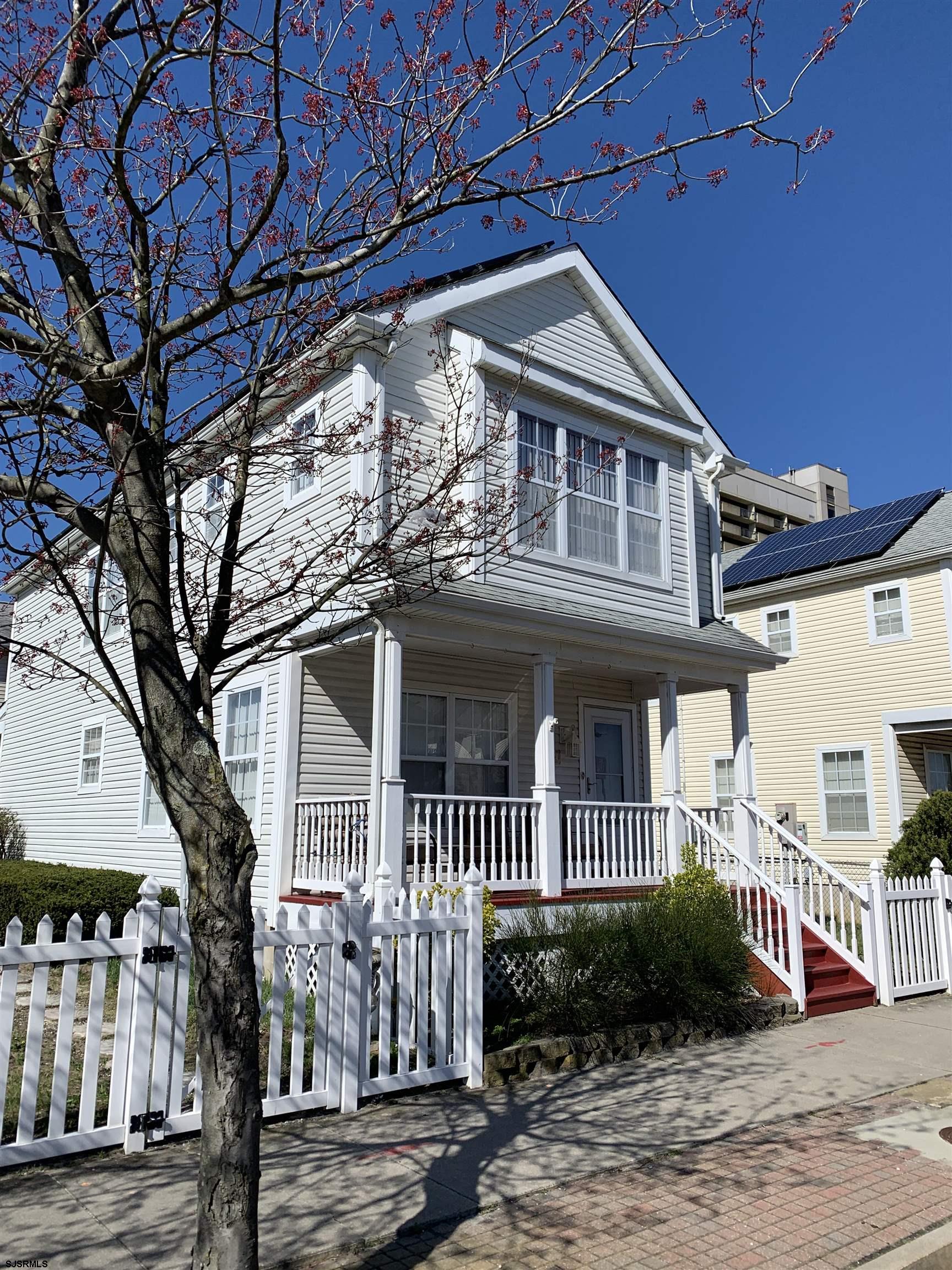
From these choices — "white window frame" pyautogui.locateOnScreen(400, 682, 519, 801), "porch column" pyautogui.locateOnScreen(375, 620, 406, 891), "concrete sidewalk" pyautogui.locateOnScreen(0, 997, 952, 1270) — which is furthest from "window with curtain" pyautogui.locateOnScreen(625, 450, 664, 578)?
"concrete sidewalk" pyautogui.locateOnScreen(0, 997, 952, 1270)

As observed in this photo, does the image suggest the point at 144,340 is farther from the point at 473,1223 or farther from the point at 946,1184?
the point at 946,1184

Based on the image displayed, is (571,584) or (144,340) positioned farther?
(571,584)

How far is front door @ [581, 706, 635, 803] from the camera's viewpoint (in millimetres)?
14289

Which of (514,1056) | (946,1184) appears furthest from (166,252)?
(946,1184)

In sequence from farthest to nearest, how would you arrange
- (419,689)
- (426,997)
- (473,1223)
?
(419,689)
(426,997)
(473,1223)

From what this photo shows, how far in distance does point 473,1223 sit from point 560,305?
12.0 meters

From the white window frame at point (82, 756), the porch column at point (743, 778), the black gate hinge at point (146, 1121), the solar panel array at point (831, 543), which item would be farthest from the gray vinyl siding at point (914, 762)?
A: the black gate hinge at point (146, 1121)

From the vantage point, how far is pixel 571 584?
12.3m

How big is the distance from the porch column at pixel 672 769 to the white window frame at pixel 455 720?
1.99 meters

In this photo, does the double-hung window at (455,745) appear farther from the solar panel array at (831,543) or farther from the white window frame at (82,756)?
the solar panel array at (831,543)

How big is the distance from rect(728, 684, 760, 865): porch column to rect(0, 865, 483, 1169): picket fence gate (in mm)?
5929

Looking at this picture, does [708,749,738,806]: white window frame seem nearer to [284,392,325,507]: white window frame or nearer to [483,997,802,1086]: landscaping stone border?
[284,392,325,507]: white window frame

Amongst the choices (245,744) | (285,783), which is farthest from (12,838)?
(285,783)

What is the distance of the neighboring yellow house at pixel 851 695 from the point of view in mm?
19906
